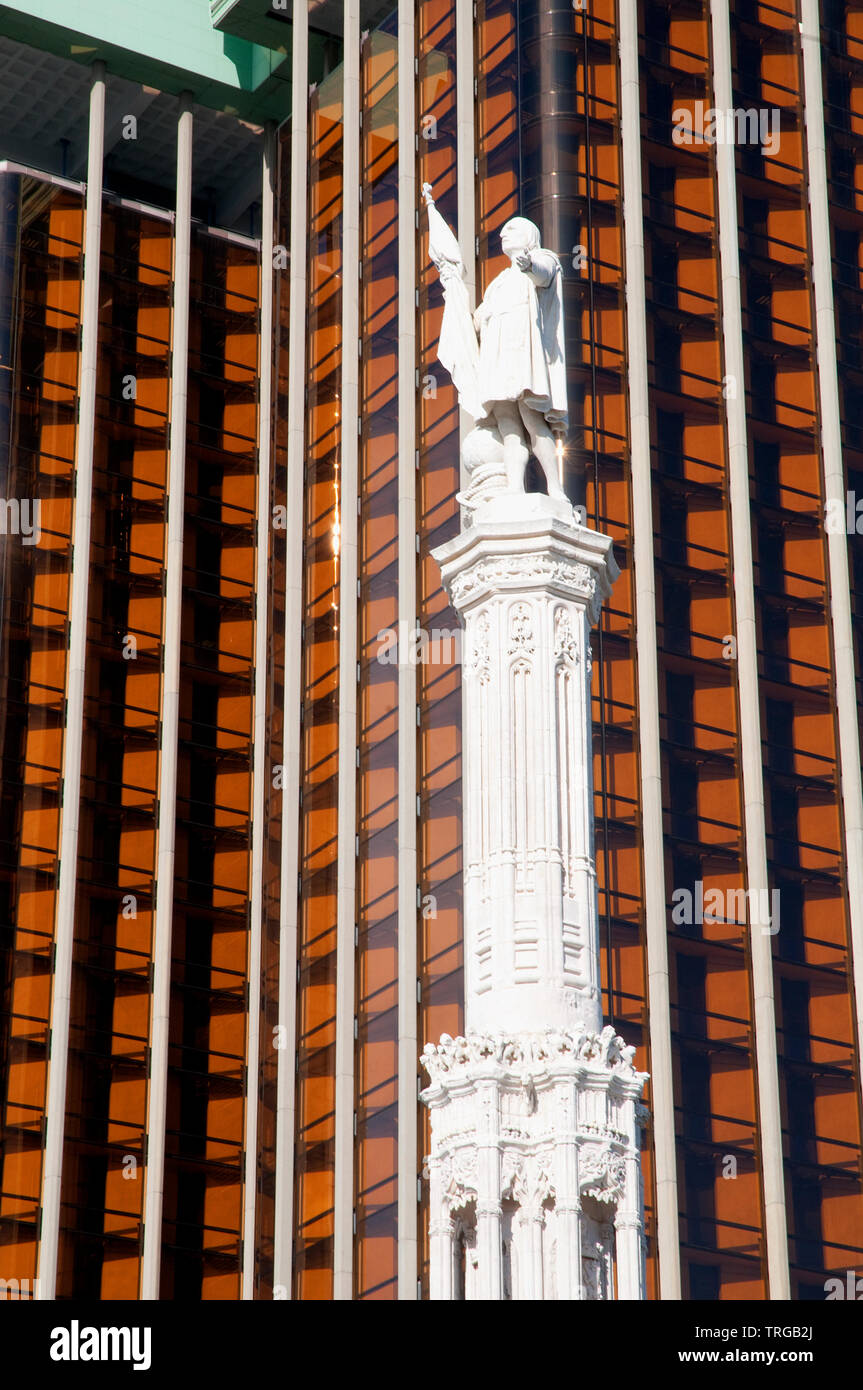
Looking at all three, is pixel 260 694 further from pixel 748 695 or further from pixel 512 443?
pixel 512 443

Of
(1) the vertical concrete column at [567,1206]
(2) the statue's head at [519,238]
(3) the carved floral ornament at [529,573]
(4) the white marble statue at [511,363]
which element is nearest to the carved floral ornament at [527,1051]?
(1) the vertical concrete column at [567,1206]

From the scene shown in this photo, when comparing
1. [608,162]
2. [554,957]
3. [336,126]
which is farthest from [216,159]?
[554,957]

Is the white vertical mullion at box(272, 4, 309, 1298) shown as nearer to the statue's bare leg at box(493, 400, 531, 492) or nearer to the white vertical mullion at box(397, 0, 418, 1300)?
the white vertical mullion at box(397, 0, 418, 1300)

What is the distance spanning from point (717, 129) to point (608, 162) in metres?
4.20

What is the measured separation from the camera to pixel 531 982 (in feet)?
59.9

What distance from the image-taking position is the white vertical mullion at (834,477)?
65.4m

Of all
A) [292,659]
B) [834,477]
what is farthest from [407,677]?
[834,477]

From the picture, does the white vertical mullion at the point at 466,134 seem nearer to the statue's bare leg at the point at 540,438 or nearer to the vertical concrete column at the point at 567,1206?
the statue's bare leg at the point at 540,438

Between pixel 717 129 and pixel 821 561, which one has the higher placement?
pixel 717 129


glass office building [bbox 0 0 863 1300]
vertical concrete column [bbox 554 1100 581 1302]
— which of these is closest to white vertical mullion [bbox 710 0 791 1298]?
glass office building [bbox 0 0 863 1300]

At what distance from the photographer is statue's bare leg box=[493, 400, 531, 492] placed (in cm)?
2067

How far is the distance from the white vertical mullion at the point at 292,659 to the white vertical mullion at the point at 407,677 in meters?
5.07

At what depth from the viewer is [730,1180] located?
199 ft

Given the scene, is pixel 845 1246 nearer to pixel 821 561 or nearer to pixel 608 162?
Result: pixel 821 561
